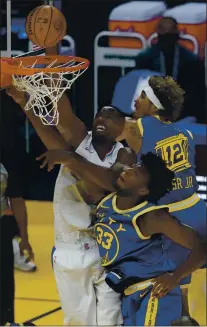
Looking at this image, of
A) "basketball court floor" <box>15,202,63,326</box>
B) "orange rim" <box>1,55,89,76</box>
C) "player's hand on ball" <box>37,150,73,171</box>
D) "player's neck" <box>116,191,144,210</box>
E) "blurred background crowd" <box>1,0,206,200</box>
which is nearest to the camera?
"orange rim" <box>1,55,89,76</box>

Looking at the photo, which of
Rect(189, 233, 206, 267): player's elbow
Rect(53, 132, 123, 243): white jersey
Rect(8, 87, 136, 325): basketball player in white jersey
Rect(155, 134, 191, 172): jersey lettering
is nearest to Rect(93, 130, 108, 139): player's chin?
Rect(8, 87, 136, 325): basketball player in white jersey

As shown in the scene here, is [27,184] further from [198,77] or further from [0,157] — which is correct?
[0,157]

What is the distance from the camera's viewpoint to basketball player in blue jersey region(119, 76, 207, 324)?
4.05 m

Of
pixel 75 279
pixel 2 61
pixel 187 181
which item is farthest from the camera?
pixel 187 181

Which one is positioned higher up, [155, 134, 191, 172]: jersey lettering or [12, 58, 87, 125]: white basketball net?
[12, 58, 87, 125]: white basketball net

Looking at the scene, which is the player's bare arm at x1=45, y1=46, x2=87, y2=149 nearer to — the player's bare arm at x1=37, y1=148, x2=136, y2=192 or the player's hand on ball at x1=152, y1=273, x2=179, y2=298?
the player's bare arm at x1=37, y1=148, x2=136, y2=192

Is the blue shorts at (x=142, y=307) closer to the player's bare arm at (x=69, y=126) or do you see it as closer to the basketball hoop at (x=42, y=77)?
the player's bare arm at (x=69, y=126)

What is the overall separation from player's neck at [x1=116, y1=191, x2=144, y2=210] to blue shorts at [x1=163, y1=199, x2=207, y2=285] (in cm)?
40

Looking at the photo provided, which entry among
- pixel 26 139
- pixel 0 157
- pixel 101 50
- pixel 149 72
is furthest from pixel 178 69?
pixel 0 157

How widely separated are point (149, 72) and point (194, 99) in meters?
0.39

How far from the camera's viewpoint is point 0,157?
12.7 ft

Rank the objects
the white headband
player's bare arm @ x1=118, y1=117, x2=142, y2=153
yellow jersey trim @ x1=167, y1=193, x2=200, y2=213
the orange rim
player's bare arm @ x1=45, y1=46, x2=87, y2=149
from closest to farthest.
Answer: the orange rim → player's bare arm @ x1=45, y1=46, x2=87, y2=149 → player's bare arm @ x1=118, y1=117, x2=142, y2=153 → the white headband → yellow jersey trim @ x1=167, y1=193, x2=200, y2=213

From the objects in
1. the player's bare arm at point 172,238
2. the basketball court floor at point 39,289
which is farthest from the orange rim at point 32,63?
the basketball court floor at point 39,289

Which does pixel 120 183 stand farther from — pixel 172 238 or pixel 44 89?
pixel 44 89
